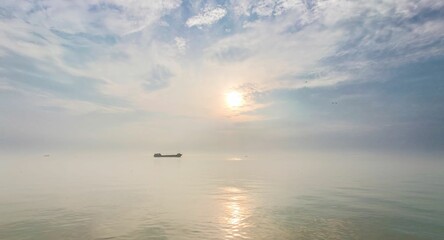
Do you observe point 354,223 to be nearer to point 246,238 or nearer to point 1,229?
point 246,238

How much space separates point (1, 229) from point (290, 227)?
29.1 m

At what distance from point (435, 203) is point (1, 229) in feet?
187

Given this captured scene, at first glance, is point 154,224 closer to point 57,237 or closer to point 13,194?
point 57,237

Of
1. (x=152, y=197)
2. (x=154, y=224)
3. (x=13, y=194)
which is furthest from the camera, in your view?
(x=13, y=194)

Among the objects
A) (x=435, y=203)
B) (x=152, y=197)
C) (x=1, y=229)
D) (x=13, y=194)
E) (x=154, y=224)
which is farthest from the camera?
(x=13, y=194)

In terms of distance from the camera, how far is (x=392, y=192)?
6288 centimetres

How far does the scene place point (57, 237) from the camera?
29.1m

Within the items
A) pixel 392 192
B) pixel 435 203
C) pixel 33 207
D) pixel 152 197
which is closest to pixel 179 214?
pixel 152 197

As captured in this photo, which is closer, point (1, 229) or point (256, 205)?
point (1, 229)

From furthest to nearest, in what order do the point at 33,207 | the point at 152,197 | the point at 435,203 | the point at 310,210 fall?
1. the point at 152,197
2. the point at 435,203
3. the point at 33,207
4. the point at 310,210

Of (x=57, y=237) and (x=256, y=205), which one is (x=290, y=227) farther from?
(x=57, y=237)

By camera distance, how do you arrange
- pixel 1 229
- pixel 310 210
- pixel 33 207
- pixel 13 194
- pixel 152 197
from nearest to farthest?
pixel 1 229, pixel 310 210, pixel 33 207, pixel 152 197, pixel 13 194

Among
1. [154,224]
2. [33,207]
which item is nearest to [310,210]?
[154,224]

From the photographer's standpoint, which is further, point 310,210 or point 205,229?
point 310,210
